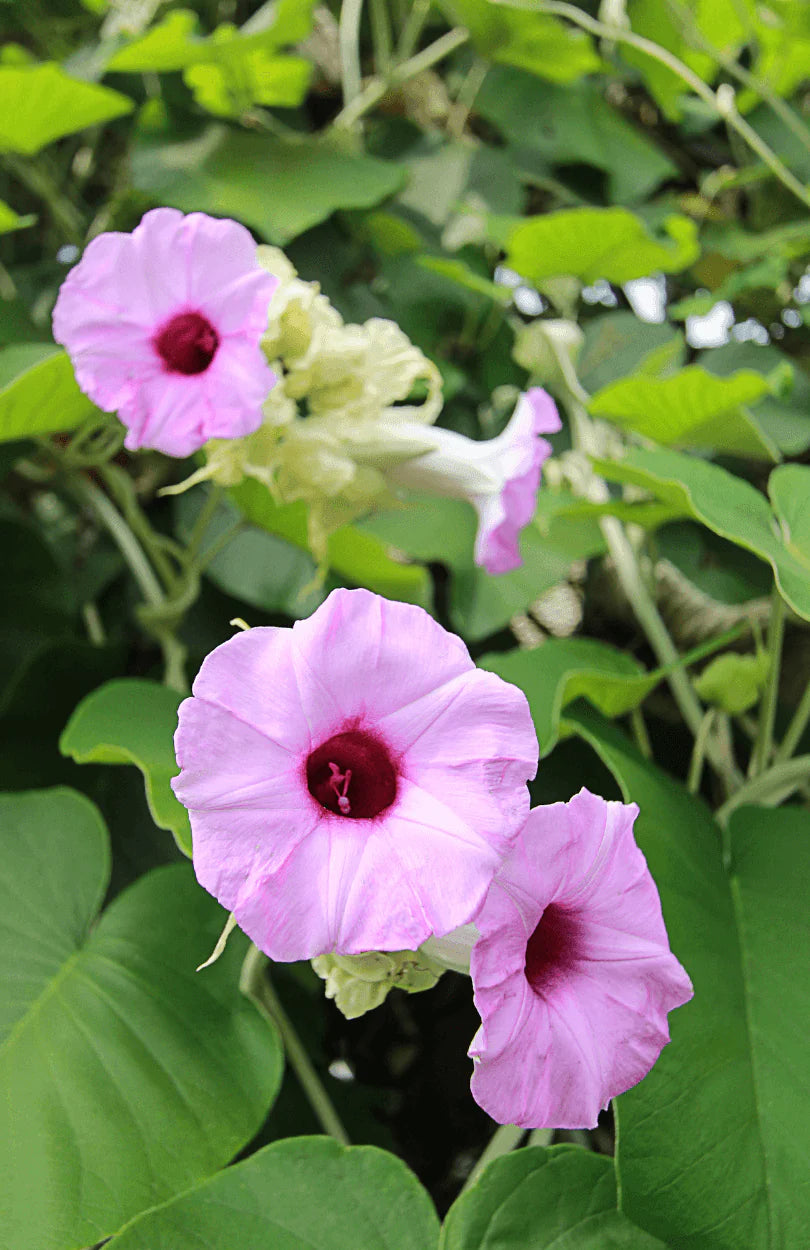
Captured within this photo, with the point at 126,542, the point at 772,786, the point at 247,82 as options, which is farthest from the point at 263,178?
the point at 772,786

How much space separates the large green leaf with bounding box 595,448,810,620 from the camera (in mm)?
544

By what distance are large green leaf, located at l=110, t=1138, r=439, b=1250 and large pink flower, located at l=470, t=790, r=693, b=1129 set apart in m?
0.16

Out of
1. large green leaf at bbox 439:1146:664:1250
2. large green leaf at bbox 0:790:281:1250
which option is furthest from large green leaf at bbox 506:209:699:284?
large green leaf at bbox 439:1146:664:1250

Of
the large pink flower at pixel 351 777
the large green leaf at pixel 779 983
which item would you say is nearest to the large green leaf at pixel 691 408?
the large green leaf at pixel 779 983

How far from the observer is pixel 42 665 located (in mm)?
936

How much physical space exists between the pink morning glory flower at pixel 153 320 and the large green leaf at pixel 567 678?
0.27 meters

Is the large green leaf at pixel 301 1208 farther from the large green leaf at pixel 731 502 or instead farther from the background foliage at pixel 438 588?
the large green leaf at pixel 731 502

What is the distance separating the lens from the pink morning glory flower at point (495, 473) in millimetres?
718

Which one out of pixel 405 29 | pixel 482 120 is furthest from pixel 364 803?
pixel 482 120

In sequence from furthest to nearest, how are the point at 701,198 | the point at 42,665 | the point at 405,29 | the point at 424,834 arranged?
the point at 701,198, the point at 405,29, the point at 42,665, the point at 424,834

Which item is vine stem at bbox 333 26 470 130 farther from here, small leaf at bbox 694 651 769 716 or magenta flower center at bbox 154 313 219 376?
small leaf at bbox 694 651 769 716

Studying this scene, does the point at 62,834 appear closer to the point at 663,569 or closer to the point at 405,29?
the point at 663,569

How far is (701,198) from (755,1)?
273 mm

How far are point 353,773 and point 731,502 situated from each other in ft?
1.21
